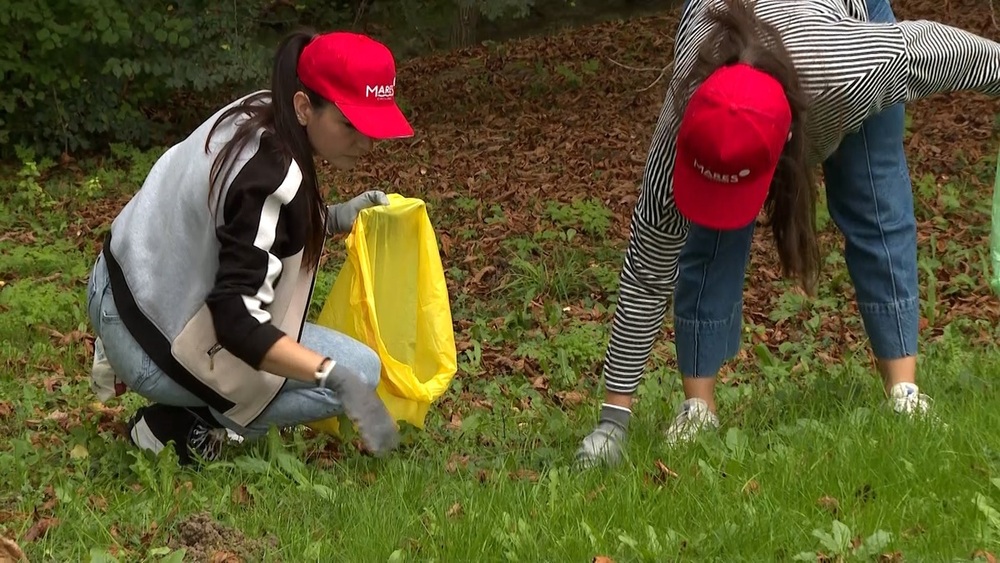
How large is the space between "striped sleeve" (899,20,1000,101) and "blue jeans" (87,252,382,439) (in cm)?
180

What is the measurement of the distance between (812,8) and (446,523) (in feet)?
5.56

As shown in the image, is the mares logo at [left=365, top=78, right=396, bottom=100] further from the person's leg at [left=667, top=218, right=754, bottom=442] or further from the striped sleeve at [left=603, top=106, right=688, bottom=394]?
the person's leg at [left=667, top=218, right=754, bottom=442]

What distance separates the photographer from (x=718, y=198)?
2.78 metres

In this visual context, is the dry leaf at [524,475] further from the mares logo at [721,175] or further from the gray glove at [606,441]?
the mares logo at [721,175]

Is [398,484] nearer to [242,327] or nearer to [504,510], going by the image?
[504,510]

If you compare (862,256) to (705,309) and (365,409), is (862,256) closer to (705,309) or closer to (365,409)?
(705,309)

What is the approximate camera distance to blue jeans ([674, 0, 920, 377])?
10.9ft

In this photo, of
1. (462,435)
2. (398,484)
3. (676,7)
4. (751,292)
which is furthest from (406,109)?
(398,484)

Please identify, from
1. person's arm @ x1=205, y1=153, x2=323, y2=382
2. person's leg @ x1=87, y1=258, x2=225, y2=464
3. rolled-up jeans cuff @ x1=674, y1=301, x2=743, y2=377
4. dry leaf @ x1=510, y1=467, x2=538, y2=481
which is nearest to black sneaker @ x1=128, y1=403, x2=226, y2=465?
person's leg @ x1=87, y1=258, x2=225, y2=464

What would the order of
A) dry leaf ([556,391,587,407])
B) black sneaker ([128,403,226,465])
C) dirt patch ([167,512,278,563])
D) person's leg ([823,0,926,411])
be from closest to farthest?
dirt patch ([167,512,278,563])
person's leg ([823,0,926,411])
black sneaker ([128,403,226,465])
dry leaf ([556,391,587,407])

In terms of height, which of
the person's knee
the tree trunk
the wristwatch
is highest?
the wristwatch

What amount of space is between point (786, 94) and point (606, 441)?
3.76 feet

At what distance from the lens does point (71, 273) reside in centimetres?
663

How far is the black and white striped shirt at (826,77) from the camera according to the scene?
2910 millimetres
